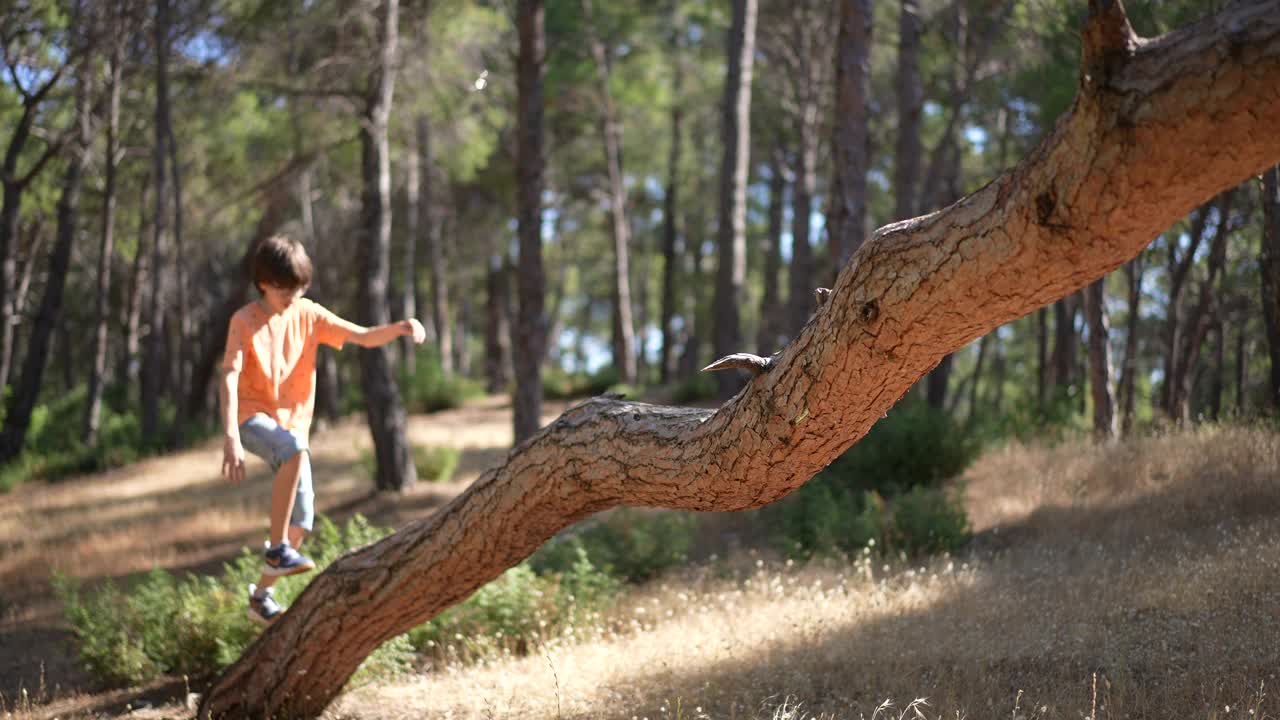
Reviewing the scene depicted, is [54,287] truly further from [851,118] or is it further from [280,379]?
[280,379]

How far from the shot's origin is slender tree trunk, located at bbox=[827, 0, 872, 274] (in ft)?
34.0

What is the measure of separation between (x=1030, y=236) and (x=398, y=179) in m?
25.2

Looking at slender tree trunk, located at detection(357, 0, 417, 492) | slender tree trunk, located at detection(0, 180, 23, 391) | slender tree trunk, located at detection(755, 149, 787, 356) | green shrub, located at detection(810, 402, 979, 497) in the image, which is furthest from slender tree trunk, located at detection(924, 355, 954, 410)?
slender tree trunk, located at detection(0, 180, 23, 391)

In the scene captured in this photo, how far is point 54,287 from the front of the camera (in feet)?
55.0

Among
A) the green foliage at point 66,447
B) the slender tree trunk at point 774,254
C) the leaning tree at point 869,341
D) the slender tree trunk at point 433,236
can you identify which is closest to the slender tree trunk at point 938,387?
the slender tree trunk at point 774,254

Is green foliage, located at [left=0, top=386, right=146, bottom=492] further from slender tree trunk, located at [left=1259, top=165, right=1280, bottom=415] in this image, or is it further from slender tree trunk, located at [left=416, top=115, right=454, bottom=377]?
slender tree trunk, located at [left=1259, top=165, right=1280, bottom=415]

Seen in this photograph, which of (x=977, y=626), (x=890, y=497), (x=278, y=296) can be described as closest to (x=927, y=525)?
(x=890, y=497)

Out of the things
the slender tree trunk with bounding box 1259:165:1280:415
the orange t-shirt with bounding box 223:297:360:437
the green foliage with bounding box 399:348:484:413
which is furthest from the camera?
the green foliage with bounding box 399:348:484:413

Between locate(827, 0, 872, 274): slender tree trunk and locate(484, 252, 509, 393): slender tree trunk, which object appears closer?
locate(827, 0, 872, 274): slender tree trunk

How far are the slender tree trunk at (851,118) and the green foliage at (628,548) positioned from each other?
11.7 ft

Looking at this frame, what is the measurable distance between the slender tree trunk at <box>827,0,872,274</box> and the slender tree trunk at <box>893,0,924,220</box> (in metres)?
2.46

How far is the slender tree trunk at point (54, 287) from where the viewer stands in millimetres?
16031

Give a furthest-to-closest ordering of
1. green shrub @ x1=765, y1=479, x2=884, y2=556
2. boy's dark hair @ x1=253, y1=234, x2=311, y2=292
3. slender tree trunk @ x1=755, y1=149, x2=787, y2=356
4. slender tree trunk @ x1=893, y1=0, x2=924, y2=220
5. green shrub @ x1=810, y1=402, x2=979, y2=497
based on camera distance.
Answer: slender tree trunk @ x1=755, y1=149, x2=787, y2=356
slender tree trunk @ x1=893, y1=0, x2=924, y2=220
green shrub @ x1=810, y1=402, x2=979, y2=497
green shrub @ x1=765, y1=479, x2=884, y2=556
boy's dark hair @ x1=253, y1=234, x2=311, y2=292

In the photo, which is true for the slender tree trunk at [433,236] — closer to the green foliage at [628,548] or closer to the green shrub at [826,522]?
the green foliage at [628,548]
